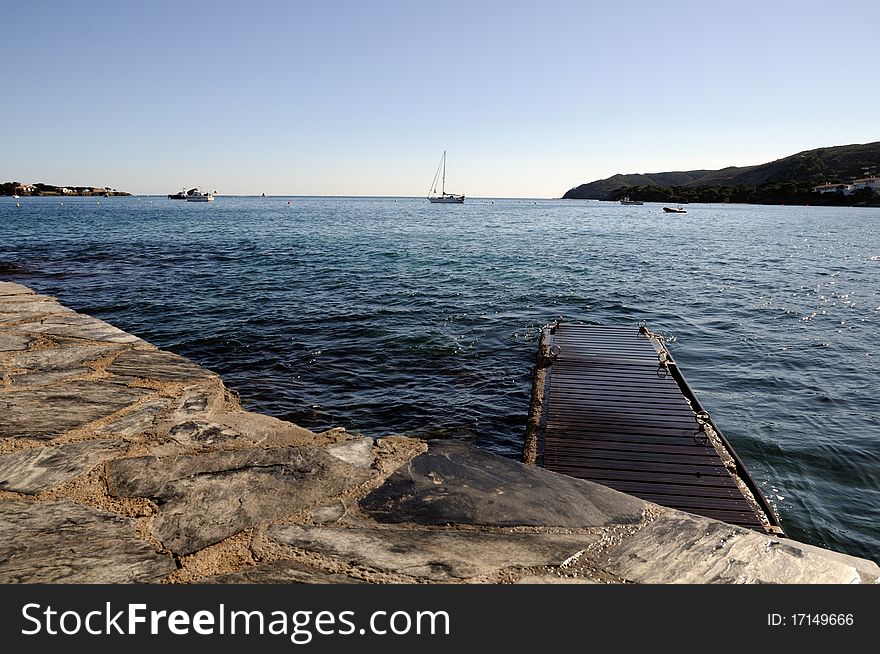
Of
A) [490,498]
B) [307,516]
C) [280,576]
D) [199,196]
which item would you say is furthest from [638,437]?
[199,196]

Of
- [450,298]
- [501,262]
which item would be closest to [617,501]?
[450,298]

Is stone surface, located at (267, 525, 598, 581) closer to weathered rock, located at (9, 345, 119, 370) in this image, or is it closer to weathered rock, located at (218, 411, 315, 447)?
weathered rock, located at (218, 411, 315, 447)

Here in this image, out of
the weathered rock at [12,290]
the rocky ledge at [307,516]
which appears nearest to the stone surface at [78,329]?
the rocky ledge at [307,516]

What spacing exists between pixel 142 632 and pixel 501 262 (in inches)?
1220

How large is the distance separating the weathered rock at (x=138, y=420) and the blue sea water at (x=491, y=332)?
11.5 feet

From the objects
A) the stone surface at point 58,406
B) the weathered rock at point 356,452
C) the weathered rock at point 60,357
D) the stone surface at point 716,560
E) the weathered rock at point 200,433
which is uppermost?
the weathered rock at point 60,357

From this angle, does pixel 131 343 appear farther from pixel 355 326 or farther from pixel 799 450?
pixel 799 450

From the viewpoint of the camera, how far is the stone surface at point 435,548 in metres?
2.66

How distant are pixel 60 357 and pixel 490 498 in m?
5.96

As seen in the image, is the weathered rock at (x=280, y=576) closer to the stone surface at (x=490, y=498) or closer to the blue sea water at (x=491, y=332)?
the stone surface at (x=490, y=498)

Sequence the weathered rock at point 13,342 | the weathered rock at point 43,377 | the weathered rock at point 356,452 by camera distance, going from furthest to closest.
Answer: the weathered rock at point 13,342 → the weathered rock at point 43,377 → the weathered rock at point 356,452

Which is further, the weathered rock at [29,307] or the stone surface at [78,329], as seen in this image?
the weathered rock at [29,307]

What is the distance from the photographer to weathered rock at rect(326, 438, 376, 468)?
3922 millimetres

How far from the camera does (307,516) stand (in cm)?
313
